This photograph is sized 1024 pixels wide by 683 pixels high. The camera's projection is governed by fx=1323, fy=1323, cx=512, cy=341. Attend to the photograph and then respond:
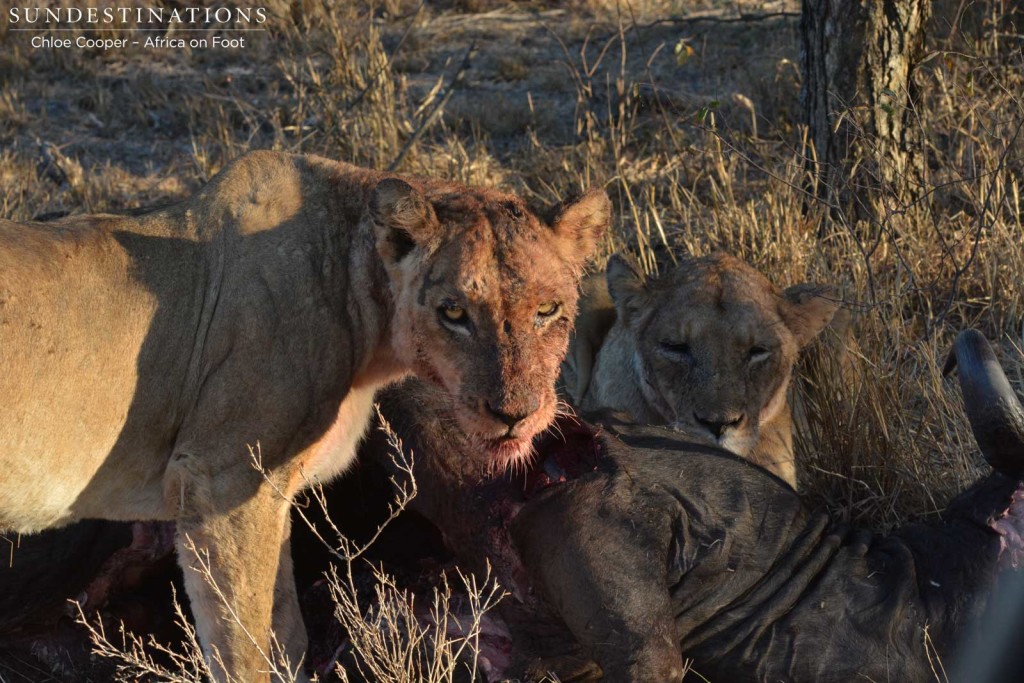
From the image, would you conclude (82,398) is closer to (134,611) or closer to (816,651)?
(134,611)

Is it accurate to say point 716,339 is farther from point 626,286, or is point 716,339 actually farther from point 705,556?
point 705,556

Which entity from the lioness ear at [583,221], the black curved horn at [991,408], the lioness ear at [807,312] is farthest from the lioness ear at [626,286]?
the black curved horn at [991,408]

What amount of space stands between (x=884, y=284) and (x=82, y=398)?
354 cm

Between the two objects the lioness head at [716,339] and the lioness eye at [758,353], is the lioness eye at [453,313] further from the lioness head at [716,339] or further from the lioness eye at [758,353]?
the lioness eye at [758,353]

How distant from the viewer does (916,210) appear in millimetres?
6012

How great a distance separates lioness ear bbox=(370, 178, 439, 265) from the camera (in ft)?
10.7

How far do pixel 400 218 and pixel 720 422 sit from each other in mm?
1507

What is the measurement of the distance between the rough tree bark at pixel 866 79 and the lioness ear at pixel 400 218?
3.19 m

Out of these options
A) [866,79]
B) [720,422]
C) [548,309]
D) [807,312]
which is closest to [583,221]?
[548,309]

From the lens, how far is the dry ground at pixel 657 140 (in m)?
4.89

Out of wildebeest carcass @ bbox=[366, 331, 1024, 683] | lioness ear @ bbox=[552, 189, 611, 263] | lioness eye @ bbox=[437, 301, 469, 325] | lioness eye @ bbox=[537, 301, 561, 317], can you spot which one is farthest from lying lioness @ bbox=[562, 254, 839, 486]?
lioness eye @ bbox=[437, 301, 469, 325]

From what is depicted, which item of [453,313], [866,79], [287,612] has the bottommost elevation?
Answer: [287,612]

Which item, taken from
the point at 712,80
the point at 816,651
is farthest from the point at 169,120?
the point at 816,651

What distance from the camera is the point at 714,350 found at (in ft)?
14.8
